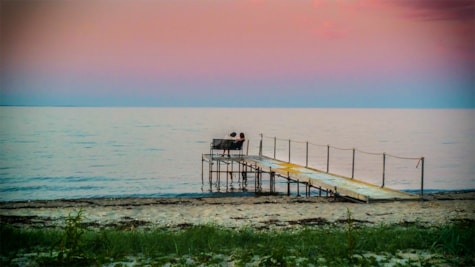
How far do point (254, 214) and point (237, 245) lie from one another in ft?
18.5

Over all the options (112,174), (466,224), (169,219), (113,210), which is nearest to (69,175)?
(112,174)

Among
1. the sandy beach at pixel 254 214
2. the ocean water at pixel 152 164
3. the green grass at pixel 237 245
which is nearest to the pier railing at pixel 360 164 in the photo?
the ocean water at pixel 152 164

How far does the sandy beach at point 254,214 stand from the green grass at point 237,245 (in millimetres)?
2747

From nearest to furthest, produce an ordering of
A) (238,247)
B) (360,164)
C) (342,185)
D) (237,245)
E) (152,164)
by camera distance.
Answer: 1. (238,247)
2. (237,245)
3. (342,185)
4. (152,164)
5. (360,164)

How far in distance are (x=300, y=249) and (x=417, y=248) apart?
2226 mm

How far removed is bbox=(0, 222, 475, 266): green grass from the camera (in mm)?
8992

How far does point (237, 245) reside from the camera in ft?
33.7

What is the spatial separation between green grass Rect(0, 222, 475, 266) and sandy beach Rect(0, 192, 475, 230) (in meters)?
2.75

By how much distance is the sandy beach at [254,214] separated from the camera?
14.3 meters

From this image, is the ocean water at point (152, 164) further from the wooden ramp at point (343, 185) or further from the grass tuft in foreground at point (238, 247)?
the grass tuft in foreground at point (238, 247)

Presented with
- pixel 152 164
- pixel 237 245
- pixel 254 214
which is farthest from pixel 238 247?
pixel 152 164

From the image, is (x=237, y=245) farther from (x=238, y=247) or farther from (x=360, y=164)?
(x=360, y=164)

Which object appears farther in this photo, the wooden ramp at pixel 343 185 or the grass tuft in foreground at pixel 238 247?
the wooden ramp at pixel 343 185

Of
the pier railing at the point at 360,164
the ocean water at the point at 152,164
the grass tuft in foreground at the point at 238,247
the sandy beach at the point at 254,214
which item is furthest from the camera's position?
the pier railing at the point at 360,164
